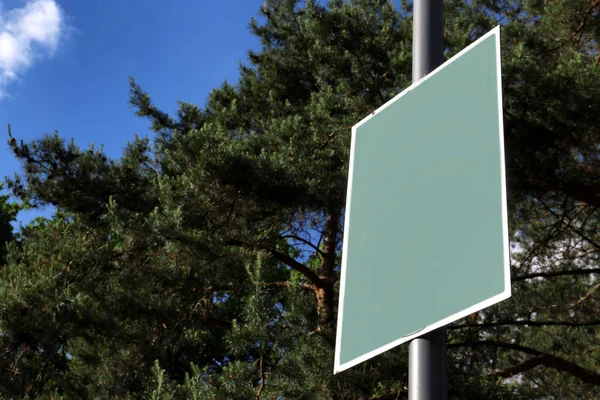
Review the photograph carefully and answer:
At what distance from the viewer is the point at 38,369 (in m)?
6.37

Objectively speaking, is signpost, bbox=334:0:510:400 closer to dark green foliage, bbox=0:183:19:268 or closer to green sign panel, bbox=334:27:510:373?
green sign panel, bbox=334:27:510:373

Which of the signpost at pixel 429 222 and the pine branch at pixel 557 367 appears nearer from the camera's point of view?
the signpost at pixel 429 222

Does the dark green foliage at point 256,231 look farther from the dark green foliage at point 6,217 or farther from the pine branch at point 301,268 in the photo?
the dark green foliage at point 6,217

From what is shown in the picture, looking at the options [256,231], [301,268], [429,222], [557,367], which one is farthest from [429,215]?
[557,367]

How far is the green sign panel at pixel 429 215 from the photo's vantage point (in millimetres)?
1520

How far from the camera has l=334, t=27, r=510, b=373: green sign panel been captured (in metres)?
1.52

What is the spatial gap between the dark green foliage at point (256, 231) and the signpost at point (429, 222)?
10.9 ft

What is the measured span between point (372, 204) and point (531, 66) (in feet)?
17.3

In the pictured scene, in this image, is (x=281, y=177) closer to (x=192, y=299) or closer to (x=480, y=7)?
(x=192, y=299)

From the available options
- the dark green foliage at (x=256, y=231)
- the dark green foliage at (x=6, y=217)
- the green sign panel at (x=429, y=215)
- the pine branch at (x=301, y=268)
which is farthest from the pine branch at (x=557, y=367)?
the dark green foliage at (x=6, y=217)

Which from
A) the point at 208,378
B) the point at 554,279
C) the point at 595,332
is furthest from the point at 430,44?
the point at 595,332

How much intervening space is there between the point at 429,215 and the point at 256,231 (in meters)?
6.38

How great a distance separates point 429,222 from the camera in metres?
1.69

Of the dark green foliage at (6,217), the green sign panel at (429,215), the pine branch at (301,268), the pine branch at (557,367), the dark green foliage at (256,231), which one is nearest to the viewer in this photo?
the green sign panel at (429,215)
